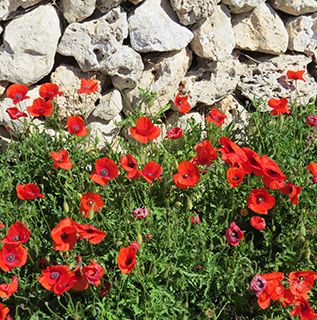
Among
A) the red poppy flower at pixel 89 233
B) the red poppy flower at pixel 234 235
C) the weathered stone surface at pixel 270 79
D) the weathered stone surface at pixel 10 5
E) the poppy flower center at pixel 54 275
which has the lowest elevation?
the weathered stone surface at pixel 270 79

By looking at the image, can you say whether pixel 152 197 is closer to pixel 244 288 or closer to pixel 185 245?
pixel 185 245

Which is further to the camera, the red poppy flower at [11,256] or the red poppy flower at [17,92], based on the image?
the red poppy flower at [17,92]

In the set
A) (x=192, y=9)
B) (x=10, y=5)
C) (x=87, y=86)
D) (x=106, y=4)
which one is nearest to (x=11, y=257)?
(x=87, y=86)

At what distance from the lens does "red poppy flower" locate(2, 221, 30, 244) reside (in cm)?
271

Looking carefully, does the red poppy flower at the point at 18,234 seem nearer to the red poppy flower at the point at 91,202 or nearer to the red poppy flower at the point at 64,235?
the red poppy flower at the point at 64,235

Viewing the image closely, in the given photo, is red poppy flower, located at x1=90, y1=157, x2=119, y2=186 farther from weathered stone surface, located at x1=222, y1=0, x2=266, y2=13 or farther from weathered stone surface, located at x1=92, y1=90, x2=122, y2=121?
weathered stone surface, located at x1=222, y1=0, x2=266, y2=13

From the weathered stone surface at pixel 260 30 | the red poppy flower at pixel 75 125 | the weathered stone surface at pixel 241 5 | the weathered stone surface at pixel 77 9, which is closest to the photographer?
the red poppy flower at pixel 75 125

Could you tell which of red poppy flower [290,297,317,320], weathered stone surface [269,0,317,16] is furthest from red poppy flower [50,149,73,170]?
weathered stone surface [269,0,317,16]

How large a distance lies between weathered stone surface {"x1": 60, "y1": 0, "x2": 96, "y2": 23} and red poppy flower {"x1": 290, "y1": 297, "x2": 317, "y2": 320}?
195 centimetres

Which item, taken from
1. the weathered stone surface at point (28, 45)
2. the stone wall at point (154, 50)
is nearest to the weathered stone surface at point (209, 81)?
the stone wall at point (154, 50)

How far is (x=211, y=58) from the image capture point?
419cm

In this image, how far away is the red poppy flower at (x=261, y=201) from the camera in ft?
9.57

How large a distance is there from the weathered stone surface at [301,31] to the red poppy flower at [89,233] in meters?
2.41

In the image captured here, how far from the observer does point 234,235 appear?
2885mm
